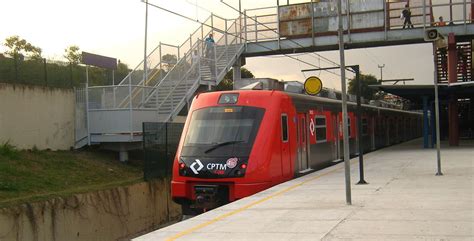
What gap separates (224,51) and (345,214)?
18813 millimetres

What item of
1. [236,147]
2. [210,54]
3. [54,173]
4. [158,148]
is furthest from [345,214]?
[210,54]

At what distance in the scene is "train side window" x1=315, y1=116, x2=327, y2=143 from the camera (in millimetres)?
16453

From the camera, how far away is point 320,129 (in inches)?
663

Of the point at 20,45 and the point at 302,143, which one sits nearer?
the point at 302,143

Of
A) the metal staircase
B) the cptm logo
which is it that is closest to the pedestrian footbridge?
the metal staircase

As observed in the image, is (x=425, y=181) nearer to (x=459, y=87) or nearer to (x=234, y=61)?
(x=459, y=87)

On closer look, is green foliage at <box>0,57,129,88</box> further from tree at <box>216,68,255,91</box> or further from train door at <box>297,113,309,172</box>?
tree at <box>216,68,255,91</box>

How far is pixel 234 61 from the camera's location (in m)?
27.5

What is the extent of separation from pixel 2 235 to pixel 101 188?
3.70 m

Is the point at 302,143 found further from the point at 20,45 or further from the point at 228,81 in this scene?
the point at 228,81

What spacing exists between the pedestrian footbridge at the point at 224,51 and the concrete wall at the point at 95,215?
3.47 meters

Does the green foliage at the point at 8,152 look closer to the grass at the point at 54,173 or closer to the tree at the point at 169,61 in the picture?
the grass at the point at 54,173

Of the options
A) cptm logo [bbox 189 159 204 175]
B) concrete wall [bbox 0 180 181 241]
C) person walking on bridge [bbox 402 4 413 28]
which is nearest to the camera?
concrete wall [bbox 0 180 181 241]

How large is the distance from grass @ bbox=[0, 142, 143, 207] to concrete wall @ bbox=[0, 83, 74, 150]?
0.43m
